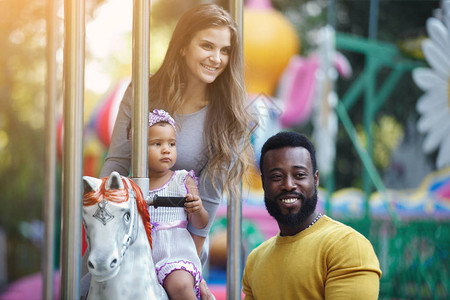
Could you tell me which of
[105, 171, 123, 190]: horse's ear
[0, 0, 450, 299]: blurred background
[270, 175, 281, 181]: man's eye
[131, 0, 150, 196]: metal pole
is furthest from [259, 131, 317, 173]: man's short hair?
[0, 0, 450, 299]: blurred background

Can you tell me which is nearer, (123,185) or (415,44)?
(123,185)

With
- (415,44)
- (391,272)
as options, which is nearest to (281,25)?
(415,44)

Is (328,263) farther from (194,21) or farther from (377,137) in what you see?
(377,137)

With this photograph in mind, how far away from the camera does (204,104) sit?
1832 millimetres

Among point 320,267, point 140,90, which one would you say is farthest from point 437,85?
point 140,90

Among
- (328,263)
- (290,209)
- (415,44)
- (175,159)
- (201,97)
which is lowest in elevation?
(328,263)

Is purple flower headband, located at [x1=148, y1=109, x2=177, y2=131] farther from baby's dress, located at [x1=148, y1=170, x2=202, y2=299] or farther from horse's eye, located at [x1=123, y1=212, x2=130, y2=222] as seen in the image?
horse's eye, located at [x1=123, y1=212, x2=130, y2=222]

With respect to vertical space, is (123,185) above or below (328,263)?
above

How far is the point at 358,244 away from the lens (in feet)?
5.15

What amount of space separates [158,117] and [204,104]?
20 cm

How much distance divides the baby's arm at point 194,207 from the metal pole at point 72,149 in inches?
12.7

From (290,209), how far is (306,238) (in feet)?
0.32

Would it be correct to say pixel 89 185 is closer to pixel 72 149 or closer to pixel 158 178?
pixel 72 149

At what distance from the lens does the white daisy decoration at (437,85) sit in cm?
578
